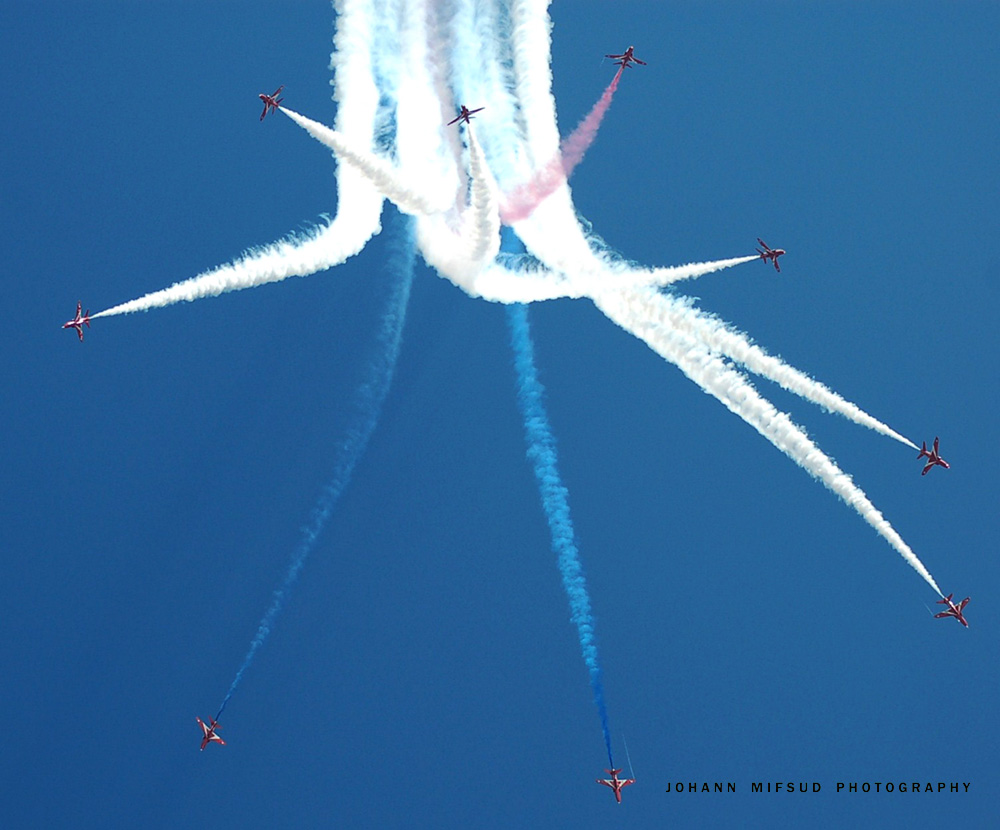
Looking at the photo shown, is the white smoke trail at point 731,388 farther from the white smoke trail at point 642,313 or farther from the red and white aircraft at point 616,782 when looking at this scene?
the red and white aircraft at point 616,782

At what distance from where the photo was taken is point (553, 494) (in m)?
21.5

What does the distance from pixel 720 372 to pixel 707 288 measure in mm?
4489

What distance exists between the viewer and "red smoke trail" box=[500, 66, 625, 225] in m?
18.5

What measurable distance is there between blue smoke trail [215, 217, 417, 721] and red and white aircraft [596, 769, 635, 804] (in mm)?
9741

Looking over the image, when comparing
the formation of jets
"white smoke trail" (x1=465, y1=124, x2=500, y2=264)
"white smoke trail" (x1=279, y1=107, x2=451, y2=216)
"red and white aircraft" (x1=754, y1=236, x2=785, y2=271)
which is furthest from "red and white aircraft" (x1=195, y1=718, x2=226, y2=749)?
"red and white aircraft" (x1=754, y1=236, x2=785, y2=271)

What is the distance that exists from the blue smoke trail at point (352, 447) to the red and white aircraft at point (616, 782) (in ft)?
32.0

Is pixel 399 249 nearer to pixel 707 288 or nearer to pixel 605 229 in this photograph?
pixel 605 229

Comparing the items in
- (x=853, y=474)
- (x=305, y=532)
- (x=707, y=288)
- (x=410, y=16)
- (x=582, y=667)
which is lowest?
(x=582, y=667)

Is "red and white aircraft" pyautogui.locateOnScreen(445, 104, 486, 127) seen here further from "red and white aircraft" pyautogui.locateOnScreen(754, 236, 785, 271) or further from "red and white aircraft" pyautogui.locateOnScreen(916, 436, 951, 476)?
"red and white aircraft" pyautogui.locateOnScreen(916, 436, 951, 476)

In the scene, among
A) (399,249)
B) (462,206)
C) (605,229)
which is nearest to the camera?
(462,206)

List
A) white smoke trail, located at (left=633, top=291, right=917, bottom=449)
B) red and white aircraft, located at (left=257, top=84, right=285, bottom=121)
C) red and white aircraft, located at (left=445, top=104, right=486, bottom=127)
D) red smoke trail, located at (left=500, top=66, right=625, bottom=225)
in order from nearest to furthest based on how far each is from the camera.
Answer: red and white aircraft, located at (left=445, top=104, right=486, bottom=127) < red and white aircraft, located at (left=257, top=84, right=285, bottom=121) < white smoke trail, located at (left=633, top=291, right=917, bottom=449) < red smoke trail, located at (left=500, top=66, right=625, bottom=225)

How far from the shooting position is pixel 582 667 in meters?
21.8

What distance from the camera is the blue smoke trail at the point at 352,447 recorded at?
21219mm

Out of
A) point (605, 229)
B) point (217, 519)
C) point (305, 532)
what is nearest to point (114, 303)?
point (217, 519)
